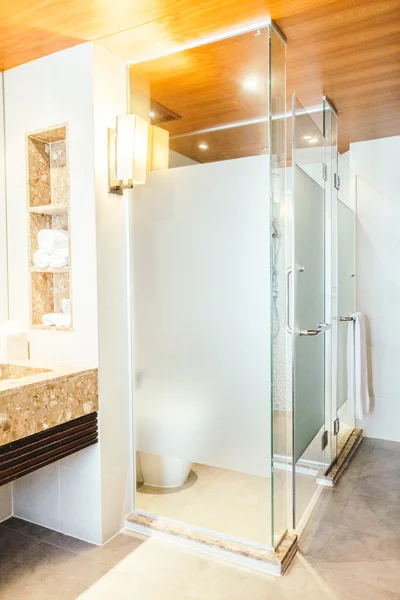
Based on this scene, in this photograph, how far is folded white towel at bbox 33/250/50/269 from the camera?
2271mm

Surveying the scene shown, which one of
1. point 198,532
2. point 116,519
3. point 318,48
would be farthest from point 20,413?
point 318,48

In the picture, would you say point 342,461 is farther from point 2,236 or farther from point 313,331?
point 2,236

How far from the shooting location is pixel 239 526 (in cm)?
213

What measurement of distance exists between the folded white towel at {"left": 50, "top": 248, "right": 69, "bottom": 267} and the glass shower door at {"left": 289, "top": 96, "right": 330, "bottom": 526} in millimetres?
1105

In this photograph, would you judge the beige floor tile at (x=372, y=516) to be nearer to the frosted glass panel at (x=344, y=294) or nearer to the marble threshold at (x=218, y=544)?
the marble threshold at (x=218, y=544)

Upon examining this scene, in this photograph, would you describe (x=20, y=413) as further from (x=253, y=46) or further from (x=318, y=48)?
(x=318, y=48)

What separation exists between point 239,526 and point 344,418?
1.52 meters

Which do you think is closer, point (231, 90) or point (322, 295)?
point (231, 90)

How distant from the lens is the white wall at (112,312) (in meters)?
2.14

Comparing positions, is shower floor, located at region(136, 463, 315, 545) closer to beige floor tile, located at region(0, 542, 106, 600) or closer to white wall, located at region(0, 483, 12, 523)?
beige floor tile, located at region(0, 542, 106, 600)

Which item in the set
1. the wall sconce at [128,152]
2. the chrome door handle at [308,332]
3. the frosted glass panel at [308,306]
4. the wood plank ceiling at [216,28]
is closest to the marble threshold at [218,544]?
the frosted glass panel at [308,306]

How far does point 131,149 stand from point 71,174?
1.03 ft

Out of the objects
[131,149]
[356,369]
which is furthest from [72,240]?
[356,369]

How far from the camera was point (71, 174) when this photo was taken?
2.16m
